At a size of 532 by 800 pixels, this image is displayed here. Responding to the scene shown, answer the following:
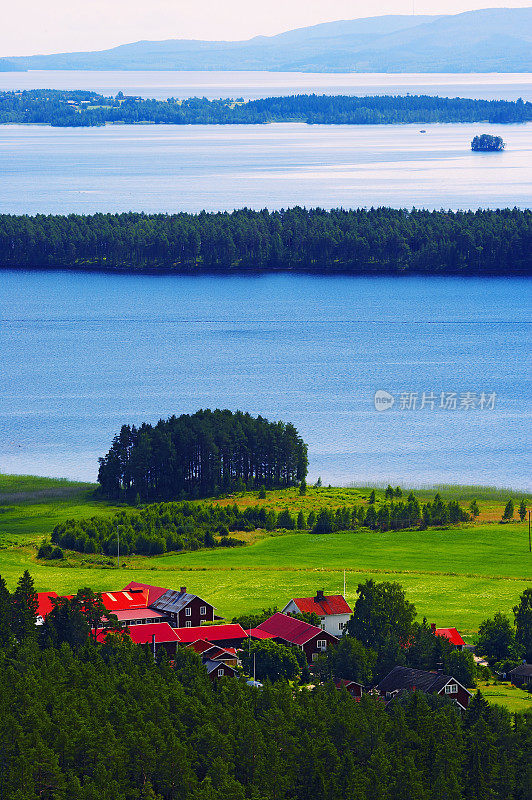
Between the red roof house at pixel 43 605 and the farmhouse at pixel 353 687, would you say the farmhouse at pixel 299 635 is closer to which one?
the farmhouse at pixel 353 687

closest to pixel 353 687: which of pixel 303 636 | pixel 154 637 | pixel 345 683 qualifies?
pixel 345 683

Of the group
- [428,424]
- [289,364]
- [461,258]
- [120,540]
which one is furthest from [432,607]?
[461,258]

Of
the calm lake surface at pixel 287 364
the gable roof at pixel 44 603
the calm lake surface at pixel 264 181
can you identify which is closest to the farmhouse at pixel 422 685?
the gable roof at pixel 44 603

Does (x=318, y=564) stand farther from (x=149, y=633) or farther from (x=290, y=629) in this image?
(x=149, y=633)

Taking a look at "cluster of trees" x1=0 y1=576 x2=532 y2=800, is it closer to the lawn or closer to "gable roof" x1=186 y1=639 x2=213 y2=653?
the lawn

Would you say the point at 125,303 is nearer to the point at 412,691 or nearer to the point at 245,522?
the point at 245,522
